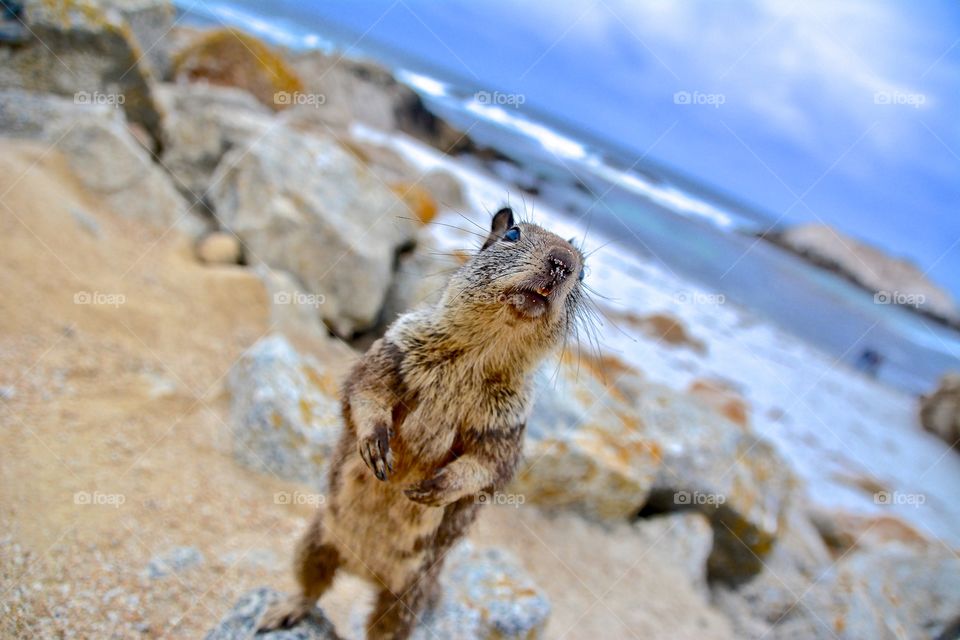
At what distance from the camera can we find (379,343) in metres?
2.66

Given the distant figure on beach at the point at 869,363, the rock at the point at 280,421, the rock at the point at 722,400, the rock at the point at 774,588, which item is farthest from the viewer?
the distant figure on beach at the point at 869,363

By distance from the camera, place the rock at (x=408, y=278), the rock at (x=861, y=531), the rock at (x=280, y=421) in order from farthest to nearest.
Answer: the rock at (x=861, y=531)
the rock at (x=408, y=278)
the rock at (x=280, y=421)

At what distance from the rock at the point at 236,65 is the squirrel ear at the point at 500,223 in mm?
9618

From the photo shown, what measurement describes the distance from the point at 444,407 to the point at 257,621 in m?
1.57

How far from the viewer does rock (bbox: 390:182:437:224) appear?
28.9 ft

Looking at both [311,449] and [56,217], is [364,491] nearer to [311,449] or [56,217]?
[311,449]

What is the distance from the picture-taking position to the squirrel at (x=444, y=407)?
2.28 meters

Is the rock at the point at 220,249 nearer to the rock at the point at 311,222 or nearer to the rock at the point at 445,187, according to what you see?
the rock at the point at 311,222

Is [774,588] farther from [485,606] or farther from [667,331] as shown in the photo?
[667,331]

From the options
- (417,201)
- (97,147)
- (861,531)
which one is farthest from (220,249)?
(861,531)

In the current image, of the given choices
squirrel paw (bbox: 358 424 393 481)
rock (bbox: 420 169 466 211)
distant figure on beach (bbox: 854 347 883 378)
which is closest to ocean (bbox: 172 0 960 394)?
distant figure on beach (bbox: 854 347 883 378)

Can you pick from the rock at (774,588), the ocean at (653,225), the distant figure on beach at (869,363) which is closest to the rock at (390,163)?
the ocean at (653,225)

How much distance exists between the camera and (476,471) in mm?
2381

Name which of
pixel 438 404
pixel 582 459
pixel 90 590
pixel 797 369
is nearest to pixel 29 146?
pixel 90 590
